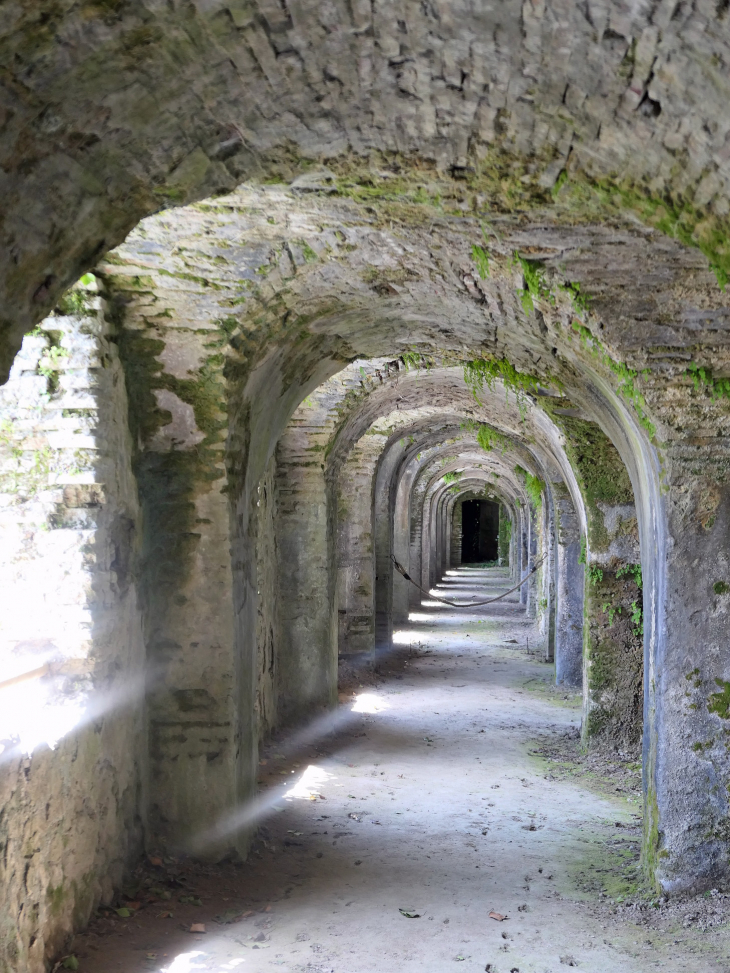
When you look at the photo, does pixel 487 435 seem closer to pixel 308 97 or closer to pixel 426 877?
pixel 426 877

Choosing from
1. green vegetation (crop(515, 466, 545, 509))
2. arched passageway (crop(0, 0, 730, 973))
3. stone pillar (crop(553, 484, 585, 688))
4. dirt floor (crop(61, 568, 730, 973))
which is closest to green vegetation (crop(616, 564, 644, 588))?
arched passageway (crop(0, 0, 730, 973))

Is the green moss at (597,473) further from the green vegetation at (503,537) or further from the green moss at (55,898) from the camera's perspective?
the green vegetation at (503,537)

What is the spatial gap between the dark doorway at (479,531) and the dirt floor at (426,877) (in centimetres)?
3062

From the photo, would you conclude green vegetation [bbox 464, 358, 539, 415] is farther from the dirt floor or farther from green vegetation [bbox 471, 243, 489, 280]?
the dirt floor

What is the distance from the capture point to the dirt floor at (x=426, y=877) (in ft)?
14.2

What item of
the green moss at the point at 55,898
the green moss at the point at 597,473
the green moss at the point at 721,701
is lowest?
the green moss at the point at 55,898

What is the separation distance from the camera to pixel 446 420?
13.1m

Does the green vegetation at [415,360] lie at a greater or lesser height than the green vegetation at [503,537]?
greater

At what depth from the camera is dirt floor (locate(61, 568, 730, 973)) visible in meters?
4.34

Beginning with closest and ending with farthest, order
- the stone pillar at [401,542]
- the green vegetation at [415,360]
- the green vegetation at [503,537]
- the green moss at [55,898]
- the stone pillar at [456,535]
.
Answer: the green moss at [55,898]
the green vegetation at [415,360]
the stone pillar at [401,542]
the green vegetation at [503,537]
the stone pillar at [456,535]

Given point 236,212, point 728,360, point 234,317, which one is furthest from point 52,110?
point 728,360

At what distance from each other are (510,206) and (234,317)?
196 centimetres

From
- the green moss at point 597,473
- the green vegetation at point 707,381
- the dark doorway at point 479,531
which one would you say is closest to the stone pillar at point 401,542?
the green moss at point 597,473

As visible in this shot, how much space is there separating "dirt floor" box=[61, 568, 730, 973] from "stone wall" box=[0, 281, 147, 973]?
507 mm
